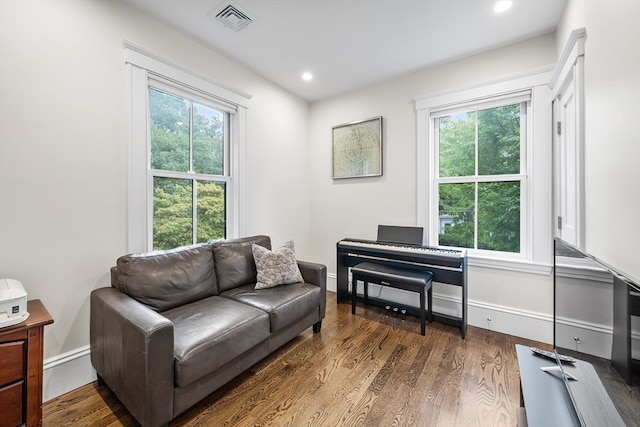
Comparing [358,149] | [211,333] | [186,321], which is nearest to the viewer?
[211,333]

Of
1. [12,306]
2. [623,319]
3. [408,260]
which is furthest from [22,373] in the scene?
[408,260]

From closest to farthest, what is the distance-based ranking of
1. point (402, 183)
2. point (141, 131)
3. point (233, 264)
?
1. point (141, 131)
2. point (233, 264)
3. point (402, 183)

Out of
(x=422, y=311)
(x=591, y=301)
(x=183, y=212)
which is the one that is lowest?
(x=422, y=311)

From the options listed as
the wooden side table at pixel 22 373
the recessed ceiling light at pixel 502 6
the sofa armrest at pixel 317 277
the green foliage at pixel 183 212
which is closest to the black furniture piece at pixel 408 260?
the sofa armrest at pixel 317 277

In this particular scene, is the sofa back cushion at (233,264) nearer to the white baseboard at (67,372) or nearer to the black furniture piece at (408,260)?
the white baseboard at (67,372)

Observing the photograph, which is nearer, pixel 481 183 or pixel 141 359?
pixel 141 359

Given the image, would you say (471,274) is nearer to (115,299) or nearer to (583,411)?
(583,411)

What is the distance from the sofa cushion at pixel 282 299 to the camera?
200 centimetres

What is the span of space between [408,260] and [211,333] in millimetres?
2014

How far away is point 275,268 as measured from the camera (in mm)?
2447

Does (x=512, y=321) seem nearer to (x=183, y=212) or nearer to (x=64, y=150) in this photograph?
(x=183, y=212)

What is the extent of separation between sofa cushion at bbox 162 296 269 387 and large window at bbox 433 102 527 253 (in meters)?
2.21

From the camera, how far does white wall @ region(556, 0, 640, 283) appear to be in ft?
3.61

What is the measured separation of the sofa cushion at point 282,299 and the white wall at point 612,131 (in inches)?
73.0
